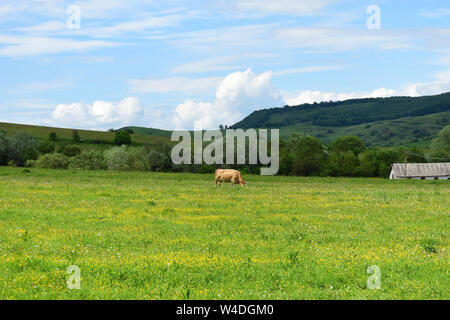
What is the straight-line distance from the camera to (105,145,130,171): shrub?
94537 mm

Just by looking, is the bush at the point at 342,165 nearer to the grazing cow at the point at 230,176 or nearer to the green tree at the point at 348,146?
the green tree at the point at 348,146

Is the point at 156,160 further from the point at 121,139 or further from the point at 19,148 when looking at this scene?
the point at 121,139

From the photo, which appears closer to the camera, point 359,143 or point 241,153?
point 241,153

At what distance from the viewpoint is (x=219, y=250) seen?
14859 mm

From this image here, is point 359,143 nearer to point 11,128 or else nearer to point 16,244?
point 11,128

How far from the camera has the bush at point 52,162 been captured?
91.7 m

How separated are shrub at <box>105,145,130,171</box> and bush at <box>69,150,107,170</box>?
1.56 metres

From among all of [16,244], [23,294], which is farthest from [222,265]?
[16,244]

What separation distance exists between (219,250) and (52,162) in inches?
3293

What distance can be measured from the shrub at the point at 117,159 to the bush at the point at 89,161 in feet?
5.13

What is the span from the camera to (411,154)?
142 meters

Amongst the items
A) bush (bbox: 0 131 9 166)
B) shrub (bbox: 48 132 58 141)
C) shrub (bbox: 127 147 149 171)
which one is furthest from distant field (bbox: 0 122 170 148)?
shrub (bbox: 127 147 149 171)

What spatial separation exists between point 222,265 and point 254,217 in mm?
9675

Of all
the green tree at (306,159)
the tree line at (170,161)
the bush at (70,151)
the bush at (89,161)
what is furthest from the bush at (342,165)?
the bush at (70,151)
